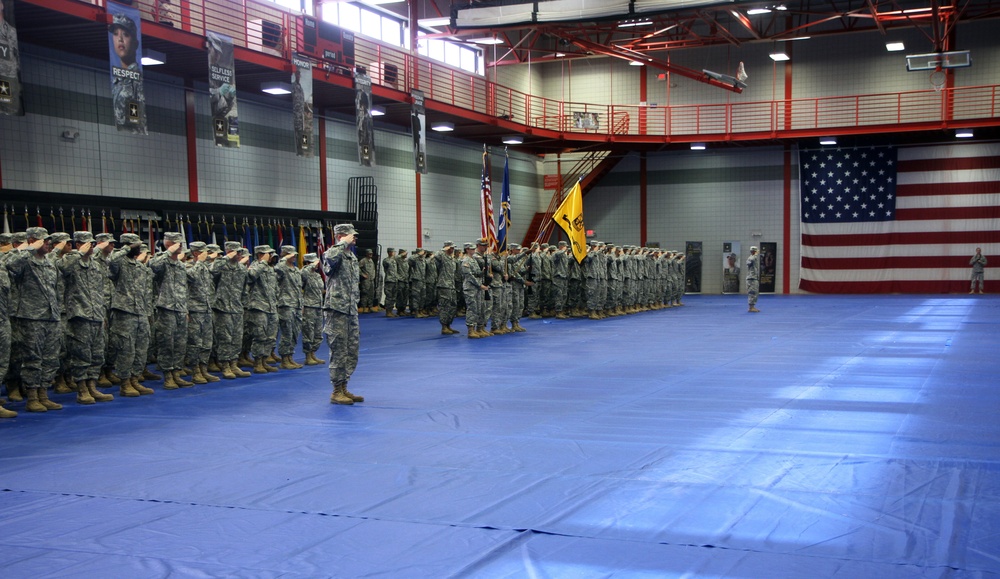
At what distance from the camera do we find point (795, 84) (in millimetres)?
30734

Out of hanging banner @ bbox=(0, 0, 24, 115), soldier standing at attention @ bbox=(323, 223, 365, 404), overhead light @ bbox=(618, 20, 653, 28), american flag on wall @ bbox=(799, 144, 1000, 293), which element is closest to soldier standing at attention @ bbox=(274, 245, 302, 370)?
soldier standing at attention @ bbox=(323, 223, 365, 404)

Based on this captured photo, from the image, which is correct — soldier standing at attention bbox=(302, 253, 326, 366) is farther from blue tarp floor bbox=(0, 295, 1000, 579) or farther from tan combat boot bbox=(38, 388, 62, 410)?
tan combat boot bbox=(38, 388, 62, 410)

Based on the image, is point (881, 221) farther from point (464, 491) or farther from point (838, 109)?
point (464, 491)

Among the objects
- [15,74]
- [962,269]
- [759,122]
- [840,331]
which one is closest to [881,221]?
[962,269]

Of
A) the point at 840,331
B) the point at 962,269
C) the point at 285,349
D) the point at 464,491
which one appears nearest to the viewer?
the point at 464,491

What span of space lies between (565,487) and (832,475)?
5.82 feet

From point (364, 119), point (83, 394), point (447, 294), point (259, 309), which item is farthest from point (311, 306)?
point (364, 119)

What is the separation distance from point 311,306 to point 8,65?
5.46 m

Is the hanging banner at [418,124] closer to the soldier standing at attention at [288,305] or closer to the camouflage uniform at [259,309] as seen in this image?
the soldier standing at attention at [288,305]

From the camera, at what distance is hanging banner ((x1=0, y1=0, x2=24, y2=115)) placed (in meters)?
12.1

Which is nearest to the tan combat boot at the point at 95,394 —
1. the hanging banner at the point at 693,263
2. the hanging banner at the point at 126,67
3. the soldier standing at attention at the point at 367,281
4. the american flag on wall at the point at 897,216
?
the hanging banner at the point at 126,67

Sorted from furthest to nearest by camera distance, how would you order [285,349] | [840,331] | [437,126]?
[437,126], [840,331], [285,349]

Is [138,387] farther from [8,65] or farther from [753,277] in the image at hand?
[753,277]

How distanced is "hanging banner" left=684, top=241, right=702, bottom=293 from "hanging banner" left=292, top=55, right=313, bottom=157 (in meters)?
18.5
